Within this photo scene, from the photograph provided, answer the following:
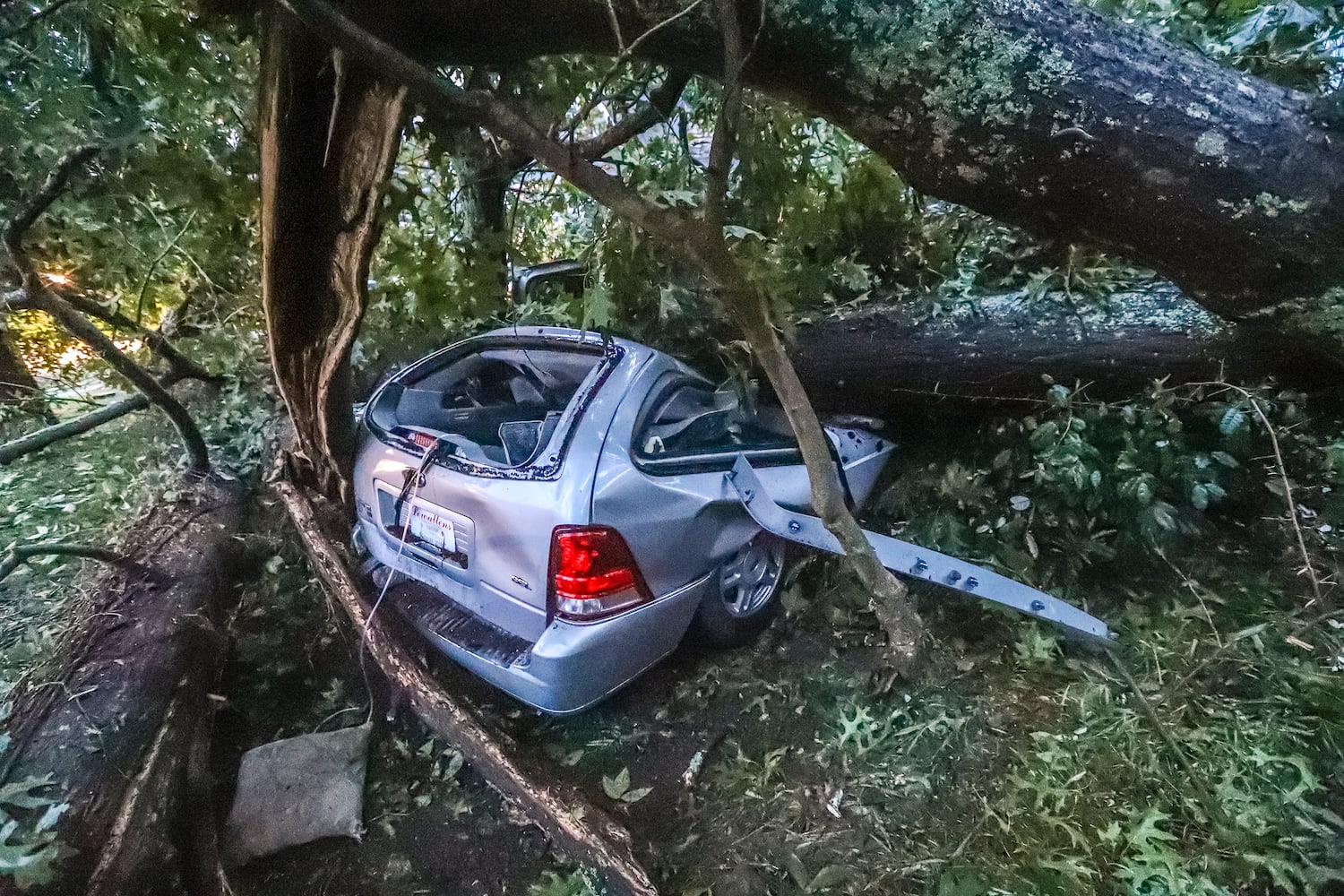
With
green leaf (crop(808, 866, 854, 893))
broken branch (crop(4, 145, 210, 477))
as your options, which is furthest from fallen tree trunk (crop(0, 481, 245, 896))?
green leaf (crop(808, 866, 854, 893))

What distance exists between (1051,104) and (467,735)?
105 inches

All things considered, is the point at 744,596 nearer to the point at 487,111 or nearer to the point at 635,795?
the point at 635,795

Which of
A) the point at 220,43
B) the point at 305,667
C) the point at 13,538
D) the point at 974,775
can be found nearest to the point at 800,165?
the point at 220,43

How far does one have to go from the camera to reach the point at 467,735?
104 inches

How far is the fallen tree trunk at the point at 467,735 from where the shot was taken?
224 cm

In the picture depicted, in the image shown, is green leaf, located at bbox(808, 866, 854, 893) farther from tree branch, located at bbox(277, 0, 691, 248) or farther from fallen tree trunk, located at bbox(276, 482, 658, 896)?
tree branch, located at bbox(277, 0, 691, 248)

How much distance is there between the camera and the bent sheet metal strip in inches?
103

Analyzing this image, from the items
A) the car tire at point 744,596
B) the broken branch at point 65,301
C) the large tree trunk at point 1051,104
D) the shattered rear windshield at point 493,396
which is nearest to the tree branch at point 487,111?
the large tree trunk at point 1051,104

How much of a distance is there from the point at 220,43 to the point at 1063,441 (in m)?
3.25

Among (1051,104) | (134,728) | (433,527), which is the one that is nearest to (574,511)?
(433,527)

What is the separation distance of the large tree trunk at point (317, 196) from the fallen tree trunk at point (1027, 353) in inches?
72.6

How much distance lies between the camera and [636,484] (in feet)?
8.44

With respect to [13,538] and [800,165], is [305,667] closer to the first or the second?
[13,538]

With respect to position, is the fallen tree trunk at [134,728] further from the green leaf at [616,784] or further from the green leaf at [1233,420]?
the green leaf at [1233,420]
